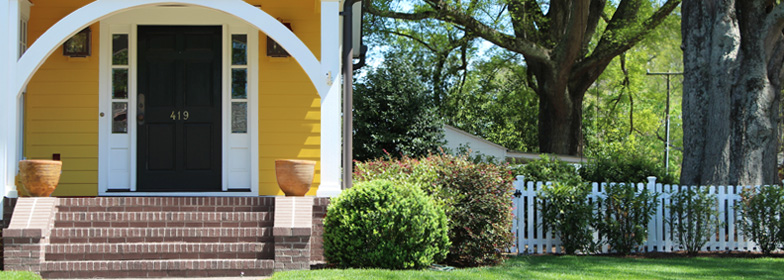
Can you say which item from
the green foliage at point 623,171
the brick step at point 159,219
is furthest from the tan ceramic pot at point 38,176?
the green foliage at point 623,171

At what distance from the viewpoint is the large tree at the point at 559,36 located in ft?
Answer: 54.4

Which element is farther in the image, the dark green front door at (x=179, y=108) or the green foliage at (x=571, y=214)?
the green foliage at (x=571, y=214)

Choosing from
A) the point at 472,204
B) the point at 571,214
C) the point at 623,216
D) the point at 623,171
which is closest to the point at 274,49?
the point at 472,204

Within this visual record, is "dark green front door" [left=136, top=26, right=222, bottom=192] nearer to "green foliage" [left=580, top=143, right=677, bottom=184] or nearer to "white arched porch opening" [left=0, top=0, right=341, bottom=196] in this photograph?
"white arched porch opening" [left=0, top=0, right=341, bottom=196]

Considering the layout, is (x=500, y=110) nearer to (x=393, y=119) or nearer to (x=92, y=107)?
(x=393, y=119)

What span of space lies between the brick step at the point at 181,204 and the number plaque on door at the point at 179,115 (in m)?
1.48

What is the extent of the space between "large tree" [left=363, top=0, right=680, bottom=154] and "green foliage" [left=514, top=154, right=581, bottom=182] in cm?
486

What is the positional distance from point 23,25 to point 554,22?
1377 cm

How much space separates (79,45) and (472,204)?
4.97m

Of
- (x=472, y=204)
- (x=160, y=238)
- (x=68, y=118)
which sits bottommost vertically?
(x=160, y=238)

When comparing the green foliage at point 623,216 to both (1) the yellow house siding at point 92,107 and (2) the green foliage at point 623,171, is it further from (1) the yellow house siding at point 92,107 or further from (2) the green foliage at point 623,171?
(1) the yellow house siding at point 92,107

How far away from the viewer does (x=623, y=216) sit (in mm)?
8859

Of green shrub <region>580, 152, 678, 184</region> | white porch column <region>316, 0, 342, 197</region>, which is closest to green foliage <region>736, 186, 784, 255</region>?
green shrub <region>580, 152, 678, 184</region>

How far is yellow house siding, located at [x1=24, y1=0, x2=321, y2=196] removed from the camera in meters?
8.51
